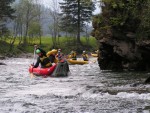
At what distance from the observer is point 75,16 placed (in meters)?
71.9

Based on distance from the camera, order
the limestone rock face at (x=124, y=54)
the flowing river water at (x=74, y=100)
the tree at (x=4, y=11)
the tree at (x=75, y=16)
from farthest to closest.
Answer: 1. the tree at (x=75, y=16)
2. the tree at (x=4, y=11)
3. the limestone rock face at (x=124, y=54)
4. the flowing river water at (x=74, y=100)

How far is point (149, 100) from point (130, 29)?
504 inches

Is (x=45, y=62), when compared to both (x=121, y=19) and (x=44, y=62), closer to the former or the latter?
(x=44, y=62)

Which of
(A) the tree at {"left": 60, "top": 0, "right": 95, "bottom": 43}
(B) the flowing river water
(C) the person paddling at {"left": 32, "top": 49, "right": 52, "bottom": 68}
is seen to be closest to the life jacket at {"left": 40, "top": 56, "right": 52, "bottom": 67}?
(C) the person paddling at {"left": 32, "top": 49, "right": 52, "bottom": 68}

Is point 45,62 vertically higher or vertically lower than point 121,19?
lower

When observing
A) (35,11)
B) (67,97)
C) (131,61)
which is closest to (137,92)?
(67,97)

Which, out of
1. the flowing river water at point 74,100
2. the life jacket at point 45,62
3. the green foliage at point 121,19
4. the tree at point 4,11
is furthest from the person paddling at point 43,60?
the tree at point 4,11

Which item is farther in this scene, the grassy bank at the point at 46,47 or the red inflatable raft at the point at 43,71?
the grassy bank at the point at 46,47

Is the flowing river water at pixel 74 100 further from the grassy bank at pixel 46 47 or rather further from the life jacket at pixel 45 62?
the grassy bank at pixel 46 47

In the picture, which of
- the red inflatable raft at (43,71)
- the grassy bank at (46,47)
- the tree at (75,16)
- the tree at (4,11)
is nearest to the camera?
the red inflatable raft at (43,71)

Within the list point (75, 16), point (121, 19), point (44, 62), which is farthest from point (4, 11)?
point (121, 19)

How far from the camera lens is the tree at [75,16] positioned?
233 ft

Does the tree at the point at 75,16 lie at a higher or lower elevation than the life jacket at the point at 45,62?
higher

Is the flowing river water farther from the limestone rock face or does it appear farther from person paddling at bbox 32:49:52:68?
the limestone rock face
